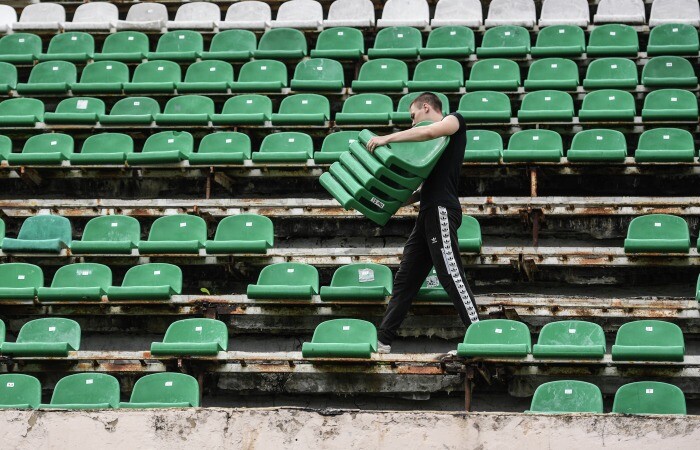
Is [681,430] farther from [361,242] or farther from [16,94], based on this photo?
[16,94]

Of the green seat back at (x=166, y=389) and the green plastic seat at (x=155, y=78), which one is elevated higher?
the green plastic seat at (x=155, y=78)

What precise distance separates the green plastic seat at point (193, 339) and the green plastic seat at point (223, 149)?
7.21 feet

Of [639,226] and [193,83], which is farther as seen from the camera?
[193,83]

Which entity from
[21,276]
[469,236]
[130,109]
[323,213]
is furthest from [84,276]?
[469,236]

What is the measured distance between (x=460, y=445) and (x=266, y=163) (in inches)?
176

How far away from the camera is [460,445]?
6.49 m

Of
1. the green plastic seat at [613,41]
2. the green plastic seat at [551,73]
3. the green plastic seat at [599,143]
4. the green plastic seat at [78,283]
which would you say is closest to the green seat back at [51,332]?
the green plastic seat at [78,283]

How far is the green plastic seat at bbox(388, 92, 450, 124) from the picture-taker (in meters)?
10.8

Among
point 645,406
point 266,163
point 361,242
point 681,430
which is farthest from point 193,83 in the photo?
point 681,430

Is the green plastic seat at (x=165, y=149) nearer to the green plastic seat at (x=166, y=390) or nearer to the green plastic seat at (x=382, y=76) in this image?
the green plastic seat at (x=382, y=76)

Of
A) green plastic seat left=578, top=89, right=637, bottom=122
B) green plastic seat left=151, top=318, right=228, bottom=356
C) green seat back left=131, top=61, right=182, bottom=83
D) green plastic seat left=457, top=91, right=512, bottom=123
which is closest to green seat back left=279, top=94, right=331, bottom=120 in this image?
green plastic seat left=457, top=91, right=512, bottom=123

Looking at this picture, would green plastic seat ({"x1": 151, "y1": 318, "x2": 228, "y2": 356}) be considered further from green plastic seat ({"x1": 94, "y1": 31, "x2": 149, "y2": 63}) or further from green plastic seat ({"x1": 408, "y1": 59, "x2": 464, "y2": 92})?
green plastic seat ({"x1": 94, "y1": 31, "x2": 149, "y2": 63})

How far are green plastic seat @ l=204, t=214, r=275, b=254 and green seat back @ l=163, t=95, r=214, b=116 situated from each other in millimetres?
1943

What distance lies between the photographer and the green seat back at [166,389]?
7773 mm
